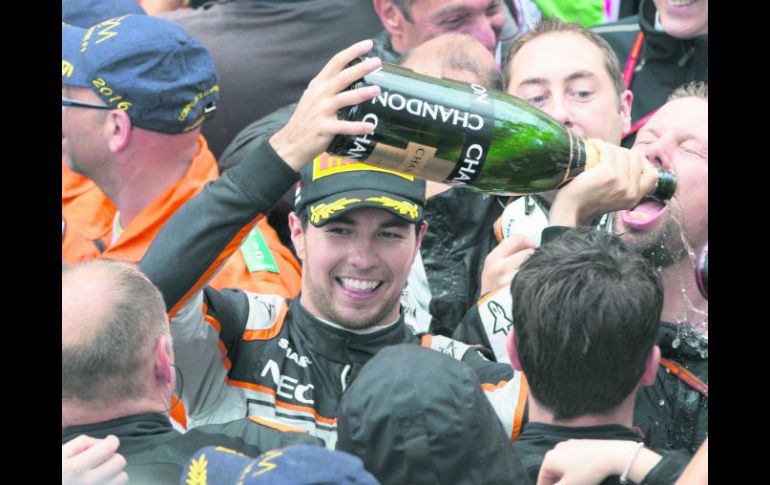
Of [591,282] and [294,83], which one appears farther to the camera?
[294,83]

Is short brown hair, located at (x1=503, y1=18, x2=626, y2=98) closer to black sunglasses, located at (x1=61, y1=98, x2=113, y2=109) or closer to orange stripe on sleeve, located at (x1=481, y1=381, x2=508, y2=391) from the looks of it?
orange stripe on sleeve, located at (x1=481, y1=381, x2=508, y2=391)

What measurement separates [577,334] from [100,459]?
100 centimetres

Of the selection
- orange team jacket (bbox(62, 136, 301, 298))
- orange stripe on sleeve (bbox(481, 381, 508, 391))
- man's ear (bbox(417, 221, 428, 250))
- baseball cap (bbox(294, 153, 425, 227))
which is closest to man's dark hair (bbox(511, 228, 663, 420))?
orange stripe on sleeve (bbox(481, 381, 508, 391))

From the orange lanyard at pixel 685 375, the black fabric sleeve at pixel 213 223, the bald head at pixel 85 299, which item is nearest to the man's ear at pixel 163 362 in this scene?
the bald head at pixel 85 299

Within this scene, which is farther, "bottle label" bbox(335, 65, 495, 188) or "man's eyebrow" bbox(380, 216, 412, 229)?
"man's eyebrow" bbox(380, 216, 412, 229)

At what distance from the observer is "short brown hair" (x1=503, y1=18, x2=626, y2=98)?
12.9 feet

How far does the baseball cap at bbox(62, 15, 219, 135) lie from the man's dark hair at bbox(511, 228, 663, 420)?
5.83 feet

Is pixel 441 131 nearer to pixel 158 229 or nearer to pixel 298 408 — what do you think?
pixel 298 408

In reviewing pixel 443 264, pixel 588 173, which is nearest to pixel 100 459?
pixel 588 173

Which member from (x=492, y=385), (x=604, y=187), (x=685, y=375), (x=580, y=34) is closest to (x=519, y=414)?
(x=492, y=385)

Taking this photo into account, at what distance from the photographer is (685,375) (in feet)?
10.3

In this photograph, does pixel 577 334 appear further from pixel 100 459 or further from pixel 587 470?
pixel 100 459

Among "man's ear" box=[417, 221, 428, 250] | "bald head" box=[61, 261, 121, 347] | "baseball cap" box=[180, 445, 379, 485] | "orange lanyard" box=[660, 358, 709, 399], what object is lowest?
"orange lanyard" box=[660, 358, 709, 399]

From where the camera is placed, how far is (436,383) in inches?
84.5
